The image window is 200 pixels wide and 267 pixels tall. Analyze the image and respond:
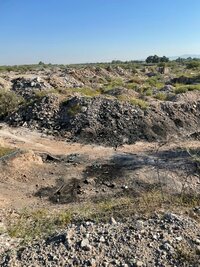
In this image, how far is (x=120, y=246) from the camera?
625 centimetres

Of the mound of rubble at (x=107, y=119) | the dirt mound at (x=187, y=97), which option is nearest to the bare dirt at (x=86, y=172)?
the mound of rubble at (x=107, y=119)

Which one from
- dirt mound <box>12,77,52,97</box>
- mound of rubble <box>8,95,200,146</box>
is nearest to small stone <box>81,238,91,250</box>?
mound of rubble <box>8,95,200,146</box>

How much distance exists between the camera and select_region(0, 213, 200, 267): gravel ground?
5949 mm

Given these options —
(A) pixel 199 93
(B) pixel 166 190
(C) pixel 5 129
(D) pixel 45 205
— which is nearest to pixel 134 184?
(B) pixel 166 190

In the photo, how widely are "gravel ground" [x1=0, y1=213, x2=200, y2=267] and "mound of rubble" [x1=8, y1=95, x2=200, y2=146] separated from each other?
9089 mm

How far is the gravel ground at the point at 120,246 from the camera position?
595cm

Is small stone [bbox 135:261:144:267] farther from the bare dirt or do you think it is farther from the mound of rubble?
the mound of rubble

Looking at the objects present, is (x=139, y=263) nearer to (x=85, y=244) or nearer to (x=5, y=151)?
(x=85, y=244)

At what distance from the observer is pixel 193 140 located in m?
16.4

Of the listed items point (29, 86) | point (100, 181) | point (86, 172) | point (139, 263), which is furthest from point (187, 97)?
point (139, 263)

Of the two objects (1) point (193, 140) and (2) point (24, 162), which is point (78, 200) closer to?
(2) point (24, 162)

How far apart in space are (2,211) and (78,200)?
2.14 m

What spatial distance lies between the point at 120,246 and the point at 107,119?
37.4 ft

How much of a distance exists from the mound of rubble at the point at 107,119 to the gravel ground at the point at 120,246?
9.09m
